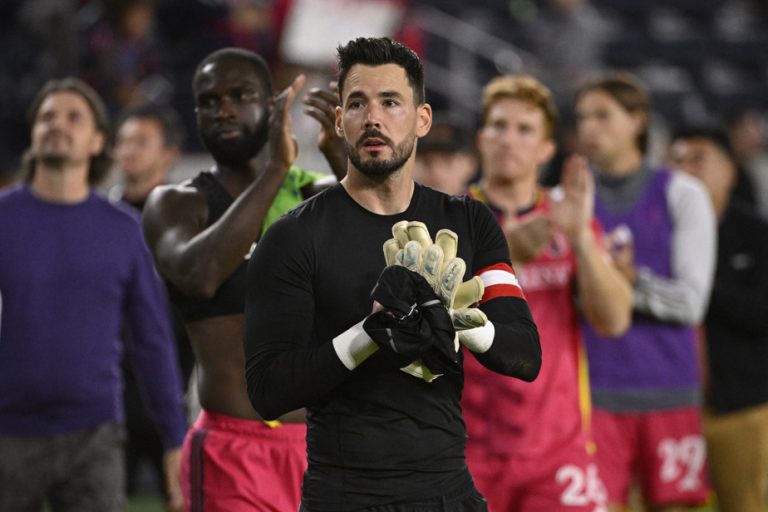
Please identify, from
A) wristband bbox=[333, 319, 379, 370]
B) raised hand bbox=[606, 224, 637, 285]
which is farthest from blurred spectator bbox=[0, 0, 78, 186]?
wristband bbox=[333, 319, 379, 370]

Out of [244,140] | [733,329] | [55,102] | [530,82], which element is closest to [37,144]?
[55,102]

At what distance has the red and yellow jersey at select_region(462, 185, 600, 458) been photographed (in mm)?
4703

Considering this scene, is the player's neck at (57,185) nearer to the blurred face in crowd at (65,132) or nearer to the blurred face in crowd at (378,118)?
the blurred face in crowd at (65,132)

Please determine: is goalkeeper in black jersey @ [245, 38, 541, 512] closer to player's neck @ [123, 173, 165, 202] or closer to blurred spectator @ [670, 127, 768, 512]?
blurred spectator @ [670, 127, 768, 512]

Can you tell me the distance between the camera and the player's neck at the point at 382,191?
3033mm

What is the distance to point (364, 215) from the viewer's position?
9.91 ft

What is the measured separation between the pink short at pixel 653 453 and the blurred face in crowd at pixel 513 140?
51.6 inches

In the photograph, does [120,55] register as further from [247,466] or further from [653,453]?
[247,466]

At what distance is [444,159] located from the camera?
6.49 metres

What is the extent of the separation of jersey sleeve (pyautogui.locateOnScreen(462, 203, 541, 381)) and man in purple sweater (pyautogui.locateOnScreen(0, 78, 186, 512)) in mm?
2402

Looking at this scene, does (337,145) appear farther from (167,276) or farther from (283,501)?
(283,501)

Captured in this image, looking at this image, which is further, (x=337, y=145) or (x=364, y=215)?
(x=337, y=145)

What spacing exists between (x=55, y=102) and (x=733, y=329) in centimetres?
365

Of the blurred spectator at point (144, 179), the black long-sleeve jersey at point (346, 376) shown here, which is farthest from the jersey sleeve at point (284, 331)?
the blurred spectator at point (144, 179)
